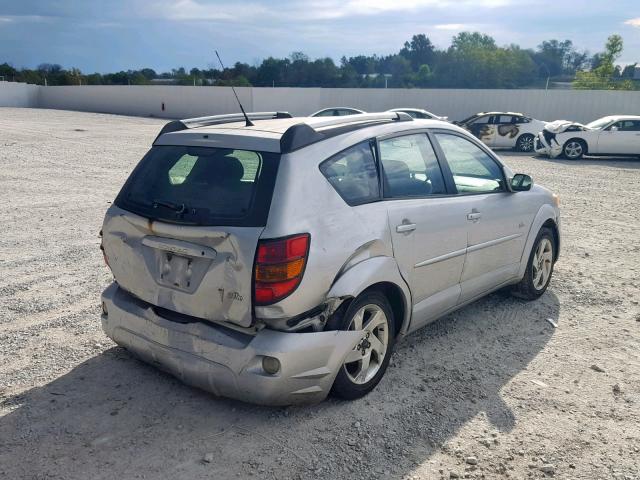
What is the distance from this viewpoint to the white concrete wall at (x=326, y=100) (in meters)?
29.0

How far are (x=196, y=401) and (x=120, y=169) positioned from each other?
11480 mm

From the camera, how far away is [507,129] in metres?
21.5

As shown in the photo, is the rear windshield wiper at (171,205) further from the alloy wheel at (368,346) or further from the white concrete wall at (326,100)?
the white concrete wall at (326,100)

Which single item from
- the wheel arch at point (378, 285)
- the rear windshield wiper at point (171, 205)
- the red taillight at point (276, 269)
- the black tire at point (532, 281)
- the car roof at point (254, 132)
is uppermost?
the car roof at point (254, 132)

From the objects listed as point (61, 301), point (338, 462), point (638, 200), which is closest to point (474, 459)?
point (338, 462)

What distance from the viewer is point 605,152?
1925 centimetres

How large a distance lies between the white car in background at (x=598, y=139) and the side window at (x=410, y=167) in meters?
Answer: 16.6

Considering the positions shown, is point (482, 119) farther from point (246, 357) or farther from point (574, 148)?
point (246, 357)

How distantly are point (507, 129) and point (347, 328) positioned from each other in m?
19.7

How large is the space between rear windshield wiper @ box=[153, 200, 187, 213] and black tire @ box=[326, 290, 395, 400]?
1100 millimetres

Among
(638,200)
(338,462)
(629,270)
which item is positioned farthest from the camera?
(638,200)

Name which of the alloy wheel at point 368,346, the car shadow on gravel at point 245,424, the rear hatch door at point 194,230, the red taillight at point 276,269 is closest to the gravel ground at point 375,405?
the car shadow on gravel at point 245,424

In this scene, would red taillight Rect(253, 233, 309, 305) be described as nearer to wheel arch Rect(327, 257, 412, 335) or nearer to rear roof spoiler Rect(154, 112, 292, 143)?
wheel arch Rect(327, 257, 412, 335)

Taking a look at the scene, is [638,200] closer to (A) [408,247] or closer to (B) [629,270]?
(B) [629,270]
